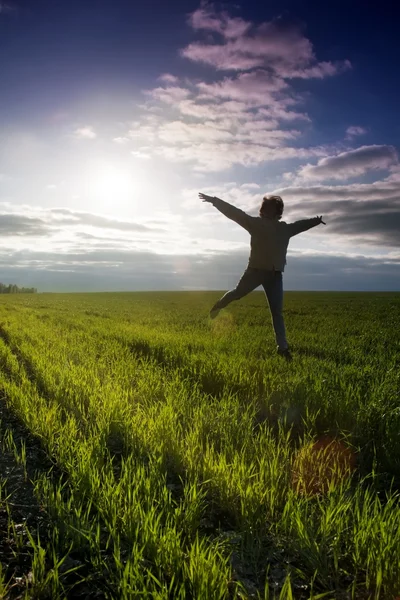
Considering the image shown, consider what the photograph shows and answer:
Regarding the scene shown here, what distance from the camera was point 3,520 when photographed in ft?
8.43

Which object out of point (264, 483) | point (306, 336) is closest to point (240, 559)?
point (264, 483)

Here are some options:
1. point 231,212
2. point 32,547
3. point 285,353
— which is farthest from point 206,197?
point 32,547

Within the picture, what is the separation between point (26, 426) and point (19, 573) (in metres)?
2.30

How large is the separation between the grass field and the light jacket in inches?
81.6

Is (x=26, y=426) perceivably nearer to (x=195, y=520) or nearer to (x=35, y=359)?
(x=195, y=520)

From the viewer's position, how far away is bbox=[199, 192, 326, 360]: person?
768 centimetres

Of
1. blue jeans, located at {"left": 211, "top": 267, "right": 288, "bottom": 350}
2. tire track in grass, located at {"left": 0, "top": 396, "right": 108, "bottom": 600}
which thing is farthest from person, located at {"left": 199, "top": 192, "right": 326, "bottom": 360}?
tire track in grass, located at {"left": 0, "top": 396, "right": 108, "bottom": 600}

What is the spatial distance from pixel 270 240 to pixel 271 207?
2.03 ft

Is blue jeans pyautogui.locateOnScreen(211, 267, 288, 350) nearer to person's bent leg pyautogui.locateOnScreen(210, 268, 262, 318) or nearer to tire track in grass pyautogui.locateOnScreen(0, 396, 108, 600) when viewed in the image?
person's bent leg pyautogui.locateOnScreen(210, 268, 262, 318)

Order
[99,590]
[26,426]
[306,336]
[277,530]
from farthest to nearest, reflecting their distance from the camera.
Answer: [306,336] → [26,426] → [277,530] → [99,590]

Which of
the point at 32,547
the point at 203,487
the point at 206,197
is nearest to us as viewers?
the point at 32,547

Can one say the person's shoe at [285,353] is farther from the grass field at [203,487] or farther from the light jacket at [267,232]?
the light jacket at [267,232]

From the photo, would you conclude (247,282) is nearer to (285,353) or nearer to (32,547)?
(285,353)

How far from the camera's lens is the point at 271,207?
25.5 feet
